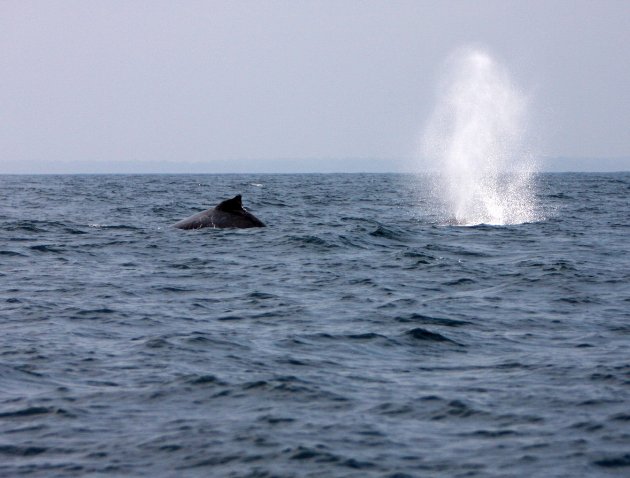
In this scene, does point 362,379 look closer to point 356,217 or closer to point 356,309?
point 356,309

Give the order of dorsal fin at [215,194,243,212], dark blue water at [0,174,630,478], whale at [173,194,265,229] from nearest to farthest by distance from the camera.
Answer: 1. dark blue water at [0,174,630,478]
2. whale at [173,194,265,229]
3. dorsal fin at [215,194,243,212]

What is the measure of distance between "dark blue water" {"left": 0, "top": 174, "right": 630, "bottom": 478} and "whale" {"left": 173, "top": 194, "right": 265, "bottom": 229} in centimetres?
394

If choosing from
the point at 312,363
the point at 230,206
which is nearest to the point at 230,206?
the point at 230,206

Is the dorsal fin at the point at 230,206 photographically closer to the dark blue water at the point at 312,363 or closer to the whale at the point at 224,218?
the whale at the point at 224,218

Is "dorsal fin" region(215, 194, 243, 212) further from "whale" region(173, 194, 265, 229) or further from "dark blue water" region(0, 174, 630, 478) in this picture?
"dark blue water" region(0, 174, 630, 478)

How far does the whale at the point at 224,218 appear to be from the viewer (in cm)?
2728

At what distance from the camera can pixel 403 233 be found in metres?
28.0

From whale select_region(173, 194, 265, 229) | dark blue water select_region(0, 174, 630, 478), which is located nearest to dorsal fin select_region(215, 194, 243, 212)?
whale select_region(173, 194, 265, 229)

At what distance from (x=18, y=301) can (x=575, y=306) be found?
908 cm

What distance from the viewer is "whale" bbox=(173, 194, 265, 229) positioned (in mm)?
27281

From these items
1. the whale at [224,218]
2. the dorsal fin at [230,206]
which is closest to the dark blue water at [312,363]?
the whale at [224,218]

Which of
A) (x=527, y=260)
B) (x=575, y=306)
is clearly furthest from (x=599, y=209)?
(x=575, y=306)

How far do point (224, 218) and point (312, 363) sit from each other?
53.7 feet

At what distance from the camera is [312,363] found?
37.7 feet
